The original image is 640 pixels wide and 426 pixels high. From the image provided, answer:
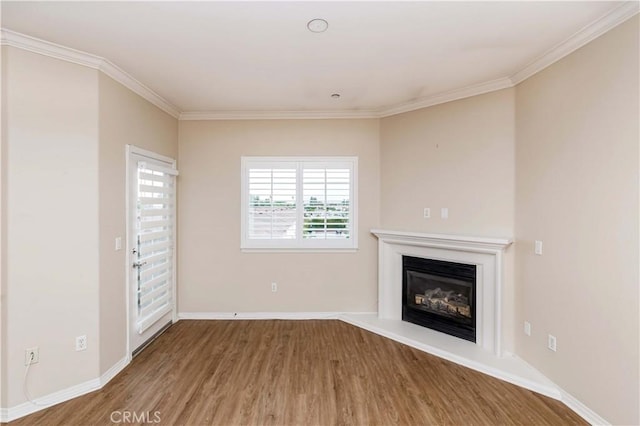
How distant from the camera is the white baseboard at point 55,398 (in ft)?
6.91

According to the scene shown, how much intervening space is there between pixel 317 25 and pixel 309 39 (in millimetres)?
179

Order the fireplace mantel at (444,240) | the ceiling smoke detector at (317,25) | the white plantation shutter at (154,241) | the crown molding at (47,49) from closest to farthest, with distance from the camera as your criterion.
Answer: the ceiling smoke detector at (317,25) < the crown molding at (47,49) < the fireplace mantel at (444,240) < the white plantation shutter at (154,241)

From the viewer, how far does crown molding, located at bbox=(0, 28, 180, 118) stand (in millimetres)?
2104

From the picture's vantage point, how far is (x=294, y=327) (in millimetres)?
3637

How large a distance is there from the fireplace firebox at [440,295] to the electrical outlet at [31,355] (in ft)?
11.7

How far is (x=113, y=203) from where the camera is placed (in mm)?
2631

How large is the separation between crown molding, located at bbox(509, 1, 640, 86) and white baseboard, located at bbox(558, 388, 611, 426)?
8.82 ft

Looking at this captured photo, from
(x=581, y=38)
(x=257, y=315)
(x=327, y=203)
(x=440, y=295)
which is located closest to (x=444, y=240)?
(x=440, y=295)

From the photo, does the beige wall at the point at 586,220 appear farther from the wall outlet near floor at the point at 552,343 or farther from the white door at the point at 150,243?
the white door at the point at 150,243

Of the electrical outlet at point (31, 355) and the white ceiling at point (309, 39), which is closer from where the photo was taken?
the white ceiling at point (309, 39)

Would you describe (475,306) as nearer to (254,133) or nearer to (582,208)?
(582,208)

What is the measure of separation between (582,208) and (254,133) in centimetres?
351

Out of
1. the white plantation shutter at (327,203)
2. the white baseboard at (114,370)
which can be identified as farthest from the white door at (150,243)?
the white plantation shutter at (327,203)

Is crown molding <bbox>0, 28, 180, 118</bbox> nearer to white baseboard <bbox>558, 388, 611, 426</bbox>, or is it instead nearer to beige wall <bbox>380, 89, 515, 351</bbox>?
beige wall <bbox>380, 89, 515, 351</bbox>
